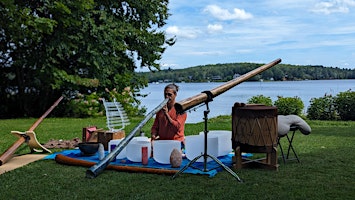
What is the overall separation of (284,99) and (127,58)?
6337 mm

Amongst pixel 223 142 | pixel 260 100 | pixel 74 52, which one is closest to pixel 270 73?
pixel 260 100

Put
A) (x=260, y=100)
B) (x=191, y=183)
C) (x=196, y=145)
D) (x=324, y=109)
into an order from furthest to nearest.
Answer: (x=260, y=100), (x=324, y=109), (x=196, y=145), (x=191, y=183)

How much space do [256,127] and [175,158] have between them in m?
1.11

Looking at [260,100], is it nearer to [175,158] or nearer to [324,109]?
[324,109]

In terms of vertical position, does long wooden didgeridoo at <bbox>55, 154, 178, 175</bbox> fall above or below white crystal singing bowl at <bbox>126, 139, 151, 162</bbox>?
below

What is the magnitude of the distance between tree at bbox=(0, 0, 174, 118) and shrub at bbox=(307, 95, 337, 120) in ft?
21.7

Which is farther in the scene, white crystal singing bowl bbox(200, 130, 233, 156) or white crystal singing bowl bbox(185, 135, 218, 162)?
white crystal singing bowl bbox(200, 130, 233, 156)

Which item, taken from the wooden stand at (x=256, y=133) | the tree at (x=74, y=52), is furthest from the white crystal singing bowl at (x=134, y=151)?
the tree at (x=74, y=52)

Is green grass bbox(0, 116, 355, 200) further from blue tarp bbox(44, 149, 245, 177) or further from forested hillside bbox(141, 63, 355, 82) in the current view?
forested hillside bbox(141, 63, 355, 82)

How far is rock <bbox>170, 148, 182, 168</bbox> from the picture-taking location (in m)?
5.93

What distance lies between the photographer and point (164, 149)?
20.1 feet

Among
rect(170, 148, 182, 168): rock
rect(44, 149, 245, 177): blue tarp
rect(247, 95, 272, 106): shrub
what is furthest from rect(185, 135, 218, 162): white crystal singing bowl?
rect(247, 95, 272, 106): shrub

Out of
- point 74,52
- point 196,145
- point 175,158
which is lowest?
point 175,158

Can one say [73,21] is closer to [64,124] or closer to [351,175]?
[64,124]
